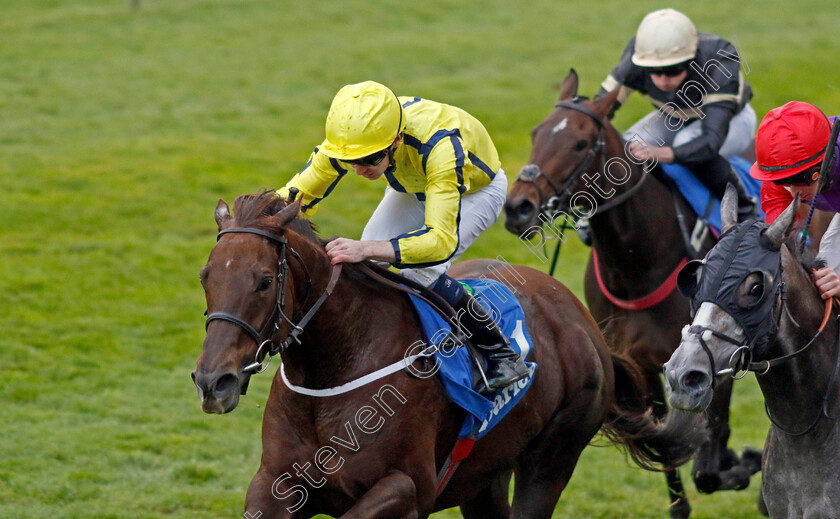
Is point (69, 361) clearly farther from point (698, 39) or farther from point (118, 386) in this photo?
point (698, 39)

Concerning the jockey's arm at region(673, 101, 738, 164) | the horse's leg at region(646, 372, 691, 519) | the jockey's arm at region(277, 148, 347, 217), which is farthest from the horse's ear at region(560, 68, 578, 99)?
the jockey's arm at region(277, 148, 347, 217)

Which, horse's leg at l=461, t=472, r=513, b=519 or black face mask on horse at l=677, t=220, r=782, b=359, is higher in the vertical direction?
black face mask on horse at l=677, t=220, r=782, b=359

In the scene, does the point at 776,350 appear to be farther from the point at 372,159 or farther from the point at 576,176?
the point at 576,176

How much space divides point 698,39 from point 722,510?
9.87 ft

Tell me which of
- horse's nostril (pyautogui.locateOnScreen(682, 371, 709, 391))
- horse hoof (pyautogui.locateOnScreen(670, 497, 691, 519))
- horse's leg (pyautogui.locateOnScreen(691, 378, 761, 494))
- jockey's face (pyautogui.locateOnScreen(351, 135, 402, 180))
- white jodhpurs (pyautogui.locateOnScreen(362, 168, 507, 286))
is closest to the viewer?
horse's nostril (pyautogui.locateOnScreen(682, 371, 709, 391))

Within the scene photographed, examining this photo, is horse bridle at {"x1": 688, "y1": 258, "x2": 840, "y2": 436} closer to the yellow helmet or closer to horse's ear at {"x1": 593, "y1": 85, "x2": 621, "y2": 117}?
the yellow helmet

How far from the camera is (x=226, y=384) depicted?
3.46m

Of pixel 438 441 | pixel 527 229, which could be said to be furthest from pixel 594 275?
pixel 438 441

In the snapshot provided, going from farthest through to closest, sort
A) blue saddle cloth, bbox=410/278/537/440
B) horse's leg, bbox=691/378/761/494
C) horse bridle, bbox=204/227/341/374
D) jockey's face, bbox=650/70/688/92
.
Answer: jockey's face, bbox=650/70/688/92 → horse's leg, bbox=691/378/761/494 → blue saddle cloth, bbox=410/278/537/440 → horse bridle, bbox=204/227/341/374

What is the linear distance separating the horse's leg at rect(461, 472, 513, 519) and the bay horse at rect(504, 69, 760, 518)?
3.84ft

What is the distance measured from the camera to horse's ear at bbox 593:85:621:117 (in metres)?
6.36

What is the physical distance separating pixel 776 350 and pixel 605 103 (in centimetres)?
299

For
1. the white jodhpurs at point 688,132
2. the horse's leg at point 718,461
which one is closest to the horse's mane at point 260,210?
the horse's leg at point 718,461

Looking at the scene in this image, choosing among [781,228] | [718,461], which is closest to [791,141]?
[781,228]
